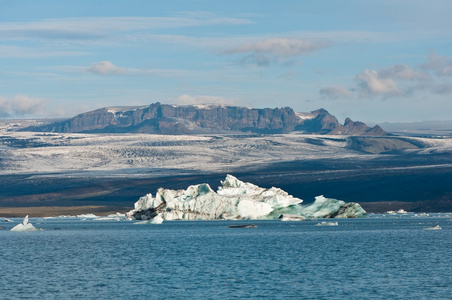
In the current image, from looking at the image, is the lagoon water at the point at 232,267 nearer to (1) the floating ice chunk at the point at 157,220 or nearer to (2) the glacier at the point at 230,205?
(1) the floating ice chunk at the point at 157,220

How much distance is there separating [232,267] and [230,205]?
234 feet

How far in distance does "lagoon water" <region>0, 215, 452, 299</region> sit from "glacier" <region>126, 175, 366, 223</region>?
116ft

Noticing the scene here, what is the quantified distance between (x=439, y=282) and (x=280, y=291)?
987 cm

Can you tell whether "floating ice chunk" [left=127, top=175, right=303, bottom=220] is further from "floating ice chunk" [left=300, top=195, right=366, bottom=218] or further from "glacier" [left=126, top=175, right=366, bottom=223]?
"floating ice chunk" [left=300, top=195, right=366, bottom=218]

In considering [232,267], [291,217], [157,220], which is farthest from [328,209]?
[232,267]

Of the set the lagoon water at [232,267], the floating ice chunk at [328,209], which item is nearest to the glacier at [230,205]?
the floating ice chunk at [328,209]

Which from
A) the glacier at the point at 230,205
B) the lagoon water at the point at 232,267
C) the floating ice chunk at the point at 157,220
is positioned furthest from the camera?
the glacier at the point at 230,205

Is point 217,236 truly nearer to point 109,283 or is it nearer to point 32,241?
point 32,241

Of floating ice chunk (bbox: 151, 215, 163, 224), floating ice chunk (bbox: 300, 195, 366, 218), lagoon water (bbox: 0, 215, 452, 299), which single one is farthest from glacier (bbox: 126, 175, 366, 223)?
lagoon water (bbox: 0, 215, 452, 299)

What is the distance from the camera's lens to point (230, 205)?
13088 cm

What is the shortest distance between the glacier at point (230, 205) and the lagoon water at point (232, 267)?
116 feet

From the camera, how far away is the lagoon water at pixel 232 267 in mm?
46031

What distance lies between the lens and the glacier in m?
130

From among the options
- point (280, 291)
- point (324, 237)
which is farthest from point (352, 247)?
point (280, 291)
